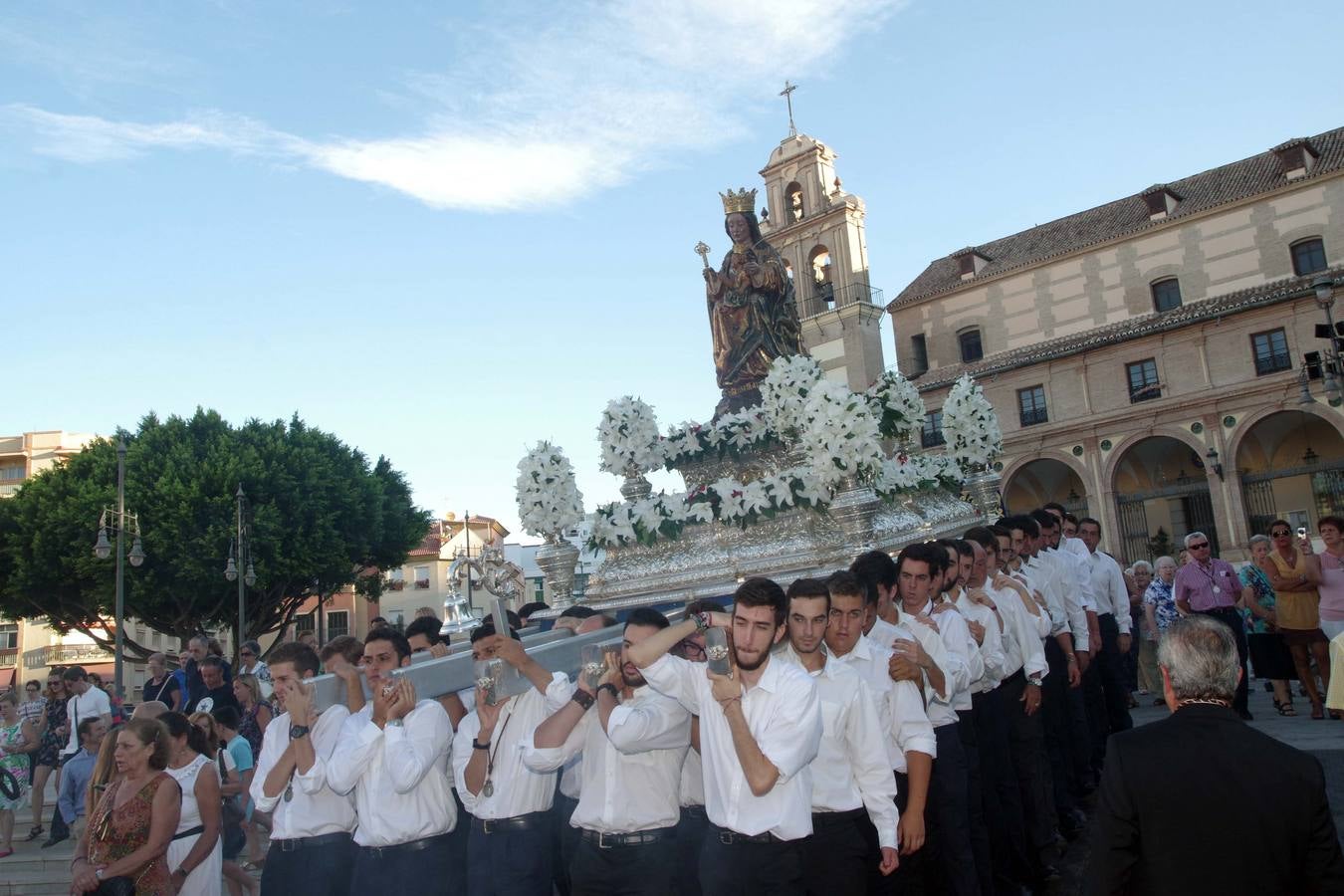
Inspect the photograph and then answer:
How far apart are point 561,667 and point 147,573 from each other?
2665cm

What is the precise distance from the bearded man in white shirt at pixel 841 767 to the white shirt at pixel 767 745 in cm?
28

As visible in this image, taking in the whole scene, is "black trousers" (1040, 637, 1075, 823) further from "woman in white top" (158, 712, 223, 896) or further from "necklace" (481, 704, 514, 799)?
"woman in white top" (158, 712, 223, 896)

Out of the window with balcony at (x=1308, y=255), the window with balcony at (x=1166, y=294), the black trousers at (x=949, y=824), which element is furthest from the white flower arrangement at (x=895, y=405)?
the window with balcony at (x=1166, y=294)

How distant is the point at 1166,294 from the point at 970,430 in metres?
28.1

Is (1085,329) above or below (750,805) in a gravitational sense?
above

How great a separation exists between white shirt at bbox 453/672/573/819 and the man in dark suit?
2832 mm

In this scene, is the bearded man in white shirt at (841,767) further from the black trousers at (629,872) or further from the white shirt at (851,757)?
the black trousers at (629,872)

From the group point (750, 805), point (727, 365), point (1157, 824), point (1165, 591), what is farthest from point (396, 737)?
point (1165, 591)

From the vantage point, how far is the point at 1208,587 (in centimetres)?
1041

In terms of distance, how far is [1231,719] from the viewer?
9.73 ft

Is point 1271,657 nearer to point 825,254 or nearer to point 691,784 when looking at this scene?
point 691,784

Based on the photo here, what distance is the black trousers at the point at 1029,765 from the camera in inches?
253

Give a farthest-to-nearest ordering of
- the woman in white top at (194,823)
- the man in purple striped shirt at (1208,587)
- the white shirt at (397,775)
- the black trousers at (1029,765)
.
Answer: the man in purple striped shirt at (1208,587) < the black trousers at (1029,765) < the woman in white top at (194,823) < the white shirt at (397,775)

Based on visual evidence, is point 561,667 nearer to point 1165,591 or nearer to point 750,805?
point 750,805
